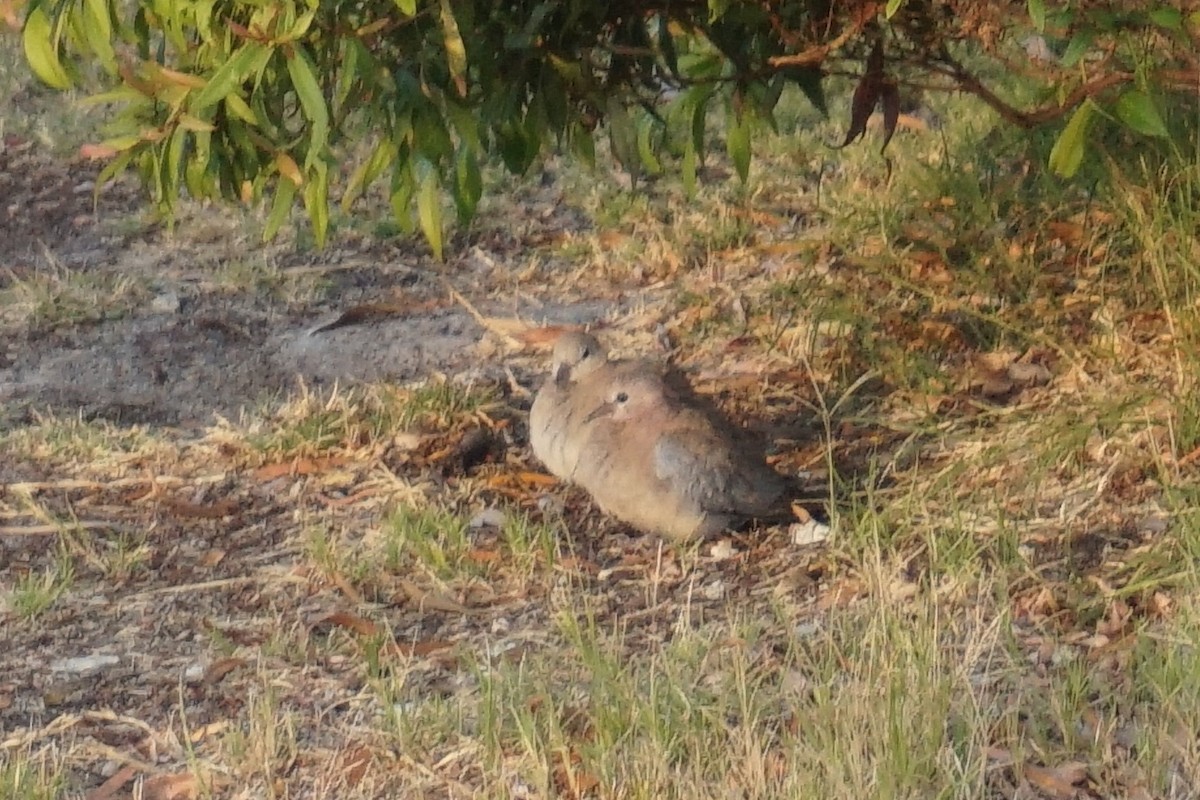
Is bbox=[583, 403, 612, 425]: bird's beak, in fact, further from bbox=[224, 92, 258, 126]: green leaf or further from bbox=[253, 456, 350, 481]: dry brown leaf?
bbox=[224, 92, 258, 126]: green leaf

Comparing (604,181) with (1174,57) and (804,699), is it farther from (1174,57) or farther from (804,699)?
(804,699)

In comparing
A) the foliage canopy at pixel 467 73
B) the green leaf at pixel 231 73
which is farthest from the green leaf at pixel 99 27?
the green leaf at pixel 231 73

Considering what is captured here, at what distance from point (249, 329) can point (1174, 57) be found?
334 centimetres

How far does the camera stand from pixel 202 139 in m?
3.32

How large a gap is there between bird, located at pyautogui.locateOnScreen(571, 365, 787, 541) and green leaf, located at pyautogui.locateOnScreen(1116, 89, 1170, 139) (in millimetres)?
1227

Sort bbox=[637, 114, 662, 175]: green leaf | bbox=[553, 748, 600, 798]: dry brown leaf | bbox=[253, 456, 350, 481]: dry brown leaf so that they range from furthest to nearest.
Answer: bbox=[253, 456, 350, 481]: dry brown leaf < bbox=[637, 114, 662, 175]: green leaf < bbox=[553, 748, 600, 798]: dry brown leaf

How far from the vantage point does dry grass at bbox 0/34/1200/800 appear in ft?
9.94

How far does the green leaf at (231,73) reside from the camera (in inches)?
114

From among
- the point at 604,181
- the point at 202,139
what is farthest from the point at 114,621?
the point at 604,181

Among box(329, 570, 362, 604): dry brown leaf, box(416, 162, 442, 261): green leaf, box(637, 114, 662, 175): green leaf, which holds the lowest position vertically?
box(329, 570, 362, 604): dry brown leaf

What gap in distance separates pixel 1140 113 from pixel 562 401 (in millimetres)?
1833

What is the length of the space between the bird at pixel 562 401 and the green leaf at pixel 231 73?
1.68 meters

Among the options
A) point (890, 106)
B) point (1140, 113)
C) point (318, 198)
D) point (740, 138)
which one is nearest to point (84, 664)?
point (318, 198)

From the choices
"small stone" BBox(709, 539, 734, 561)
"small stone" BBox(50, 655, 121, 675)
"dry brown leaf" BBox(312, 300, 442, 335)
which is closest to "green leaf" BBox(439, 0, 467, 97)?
"small stone" BBox(709, 539, 734, 561)
